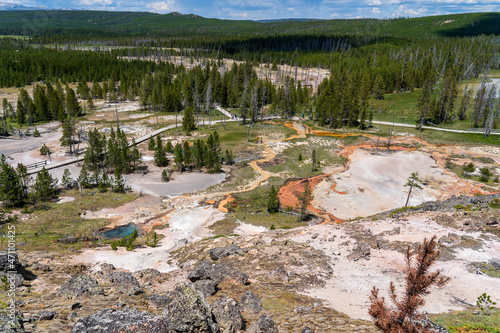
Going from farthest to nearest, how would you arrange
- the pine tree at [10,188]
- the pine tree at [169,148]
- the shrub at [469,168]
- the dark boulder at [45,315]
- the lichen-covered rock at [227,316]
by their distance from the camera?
the pine tree at [169,148], the shrub at [469,168], the pine tree at [10,188], the lichen-covered rock at [227,316], the dark boulder at [45,315]

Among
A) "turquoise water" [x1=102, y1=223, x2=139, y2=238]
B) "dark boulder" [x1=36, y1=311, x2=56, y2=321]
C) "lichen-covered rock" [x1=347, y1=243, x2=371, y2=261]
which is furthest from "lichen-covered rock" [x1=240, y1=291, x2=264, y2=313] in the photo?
"turquoise water" [x1=102, y1=223, x2=139, y2=238]

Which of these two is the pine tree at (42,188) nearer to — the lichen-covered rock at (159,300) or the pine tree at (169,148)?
the pine tree at (169,148)

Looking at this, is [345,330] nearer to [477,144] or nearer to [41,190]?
[41,190]

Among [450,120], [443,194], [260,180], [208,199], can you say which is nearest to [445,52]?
[450,120]

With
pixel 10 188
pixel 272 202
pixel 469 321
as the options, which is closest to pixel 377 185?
pixel 272 202

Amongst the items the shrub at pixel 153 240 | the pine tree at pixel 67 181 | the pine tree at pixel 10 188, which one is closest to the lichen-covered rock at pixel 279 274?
the shrub at pixel 153 240
